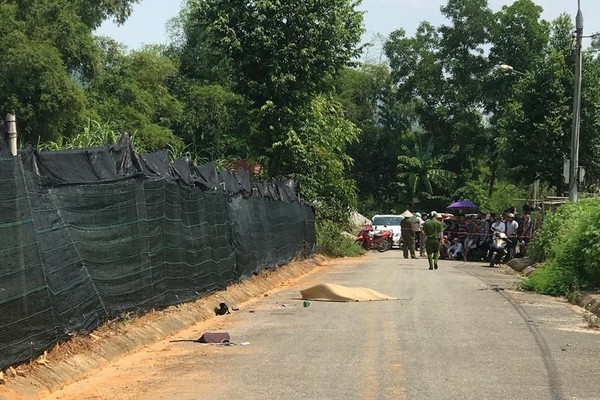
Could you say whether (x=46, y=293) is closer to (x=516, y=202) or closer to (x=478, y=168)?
(x=516, y=202)

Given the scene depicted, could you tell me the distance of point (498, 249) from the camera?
29.6 metres

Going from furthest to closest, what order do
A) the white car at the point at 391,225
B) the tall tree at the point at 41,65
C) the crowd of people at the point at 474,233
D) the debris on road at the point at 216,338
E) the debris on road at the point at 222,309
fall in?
the white car at the point at 391,225 → the tall tree at the point at 41,65 → the crowd of people at the point at 474,233 → the debris on road at the point at 222,309 → the debris on road at the point at 216,338

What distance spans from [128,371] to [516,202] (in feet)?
154

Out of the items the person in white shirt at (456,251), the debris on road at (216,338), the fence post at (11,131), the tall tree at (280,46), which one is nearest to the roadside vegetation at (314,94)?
the tall tree at (280,46)

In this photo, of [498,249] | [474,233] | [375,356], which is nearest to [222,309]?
[375,356]

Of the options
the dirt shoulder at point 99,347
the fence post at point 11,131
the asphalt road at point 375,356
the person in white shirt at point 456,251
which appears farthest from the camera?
the person in white shirt at point 456,251

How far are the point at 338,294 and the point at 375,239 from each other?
84.0ft

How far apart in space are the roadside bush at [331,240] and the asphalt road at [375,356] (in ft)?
56.5

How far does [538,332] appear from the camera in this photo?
41.0 feet

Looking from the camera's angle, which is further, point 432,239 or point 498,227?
point 498,227

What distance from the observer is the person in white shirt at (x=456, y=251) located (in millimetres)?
34625

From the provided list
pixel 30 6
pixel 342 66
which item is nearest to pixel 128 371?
pixel 342 66

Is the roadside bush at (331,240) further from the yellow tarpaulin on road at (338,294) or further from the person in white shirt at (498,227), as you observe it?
the yellow tarpaulin on road at (338,294)

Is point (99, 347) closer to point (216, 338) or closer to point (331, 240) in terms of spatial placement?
point (216, 338)
